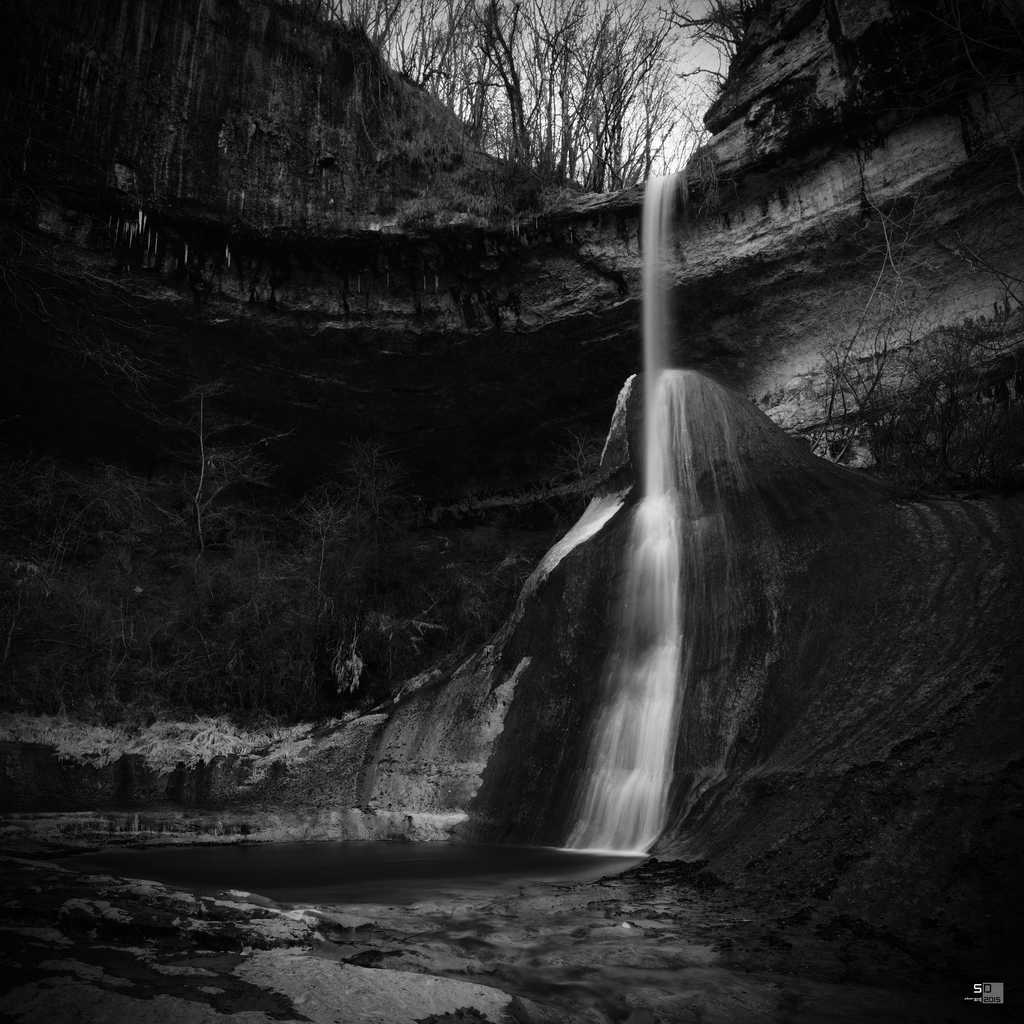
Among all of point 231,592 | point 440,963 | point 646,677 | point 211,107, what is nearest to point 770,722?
point 646,677

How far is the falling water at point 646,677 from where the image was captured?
18.9 ft

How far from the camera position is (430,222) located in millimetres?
13133

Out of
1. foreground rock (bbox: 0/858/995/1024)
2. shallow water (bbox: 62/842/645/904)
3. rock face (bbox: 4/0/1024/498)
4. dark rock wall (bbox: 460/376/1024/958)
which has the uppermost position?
rock face (bbox: 4/0/1024/498)

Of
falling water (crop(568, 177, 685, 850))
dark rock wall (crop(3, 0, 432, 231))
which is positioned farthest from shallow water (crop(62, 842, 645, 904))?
dark rock wall (crop(3, 0, 432, 231))

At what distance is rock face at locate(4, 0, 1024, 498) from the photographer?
11.3 meters

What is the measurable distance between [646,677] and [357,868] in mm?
3000

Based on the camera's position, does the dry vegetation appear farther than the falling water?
Yes

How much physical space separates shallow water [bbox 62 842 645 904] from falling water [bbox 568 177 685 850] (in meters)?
0.41

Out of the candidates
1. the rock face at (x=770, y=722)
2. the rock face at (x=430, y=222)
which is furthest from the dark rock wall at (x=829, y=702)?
the rock face at (x=430, y=222)

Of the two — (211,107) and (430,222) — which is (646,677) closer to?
(430,222)

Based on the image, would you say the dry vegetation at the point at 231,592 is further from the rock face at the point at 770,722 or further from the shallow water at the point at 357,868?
the shallow water at the point at 357,868

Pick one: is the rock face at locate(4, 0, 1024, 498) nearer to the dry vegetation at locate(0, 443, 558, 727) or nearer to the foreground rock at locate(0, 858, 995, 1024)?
the dry vegetation at locate(0, 443, 558, 727)

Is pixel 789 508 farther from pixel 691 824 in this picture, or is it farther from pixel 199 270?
pixel 199 270

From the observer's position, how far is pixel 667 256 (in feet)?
42.3
